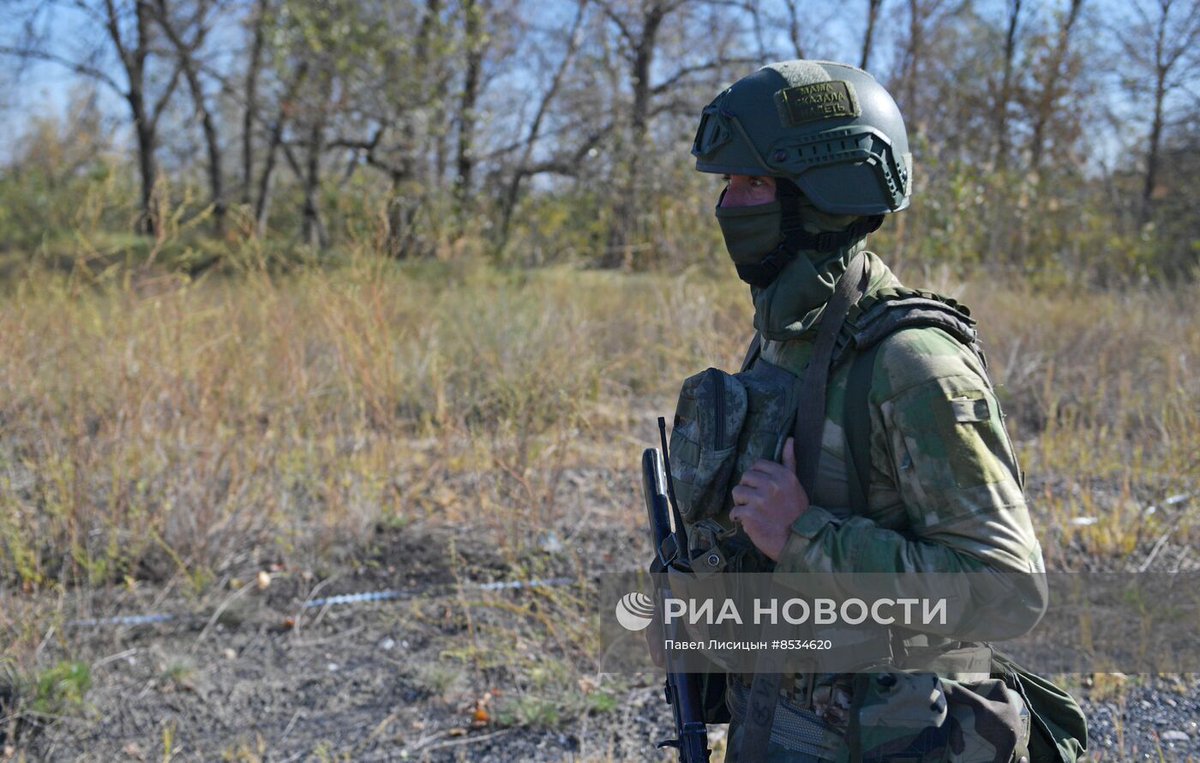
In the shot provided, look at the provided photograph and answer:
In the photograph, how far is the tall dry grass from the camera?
14.9 feet

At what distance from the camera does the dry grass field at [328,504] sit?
11.8 feet

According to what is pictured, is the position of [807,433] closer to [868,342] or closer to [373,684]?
[868,342]

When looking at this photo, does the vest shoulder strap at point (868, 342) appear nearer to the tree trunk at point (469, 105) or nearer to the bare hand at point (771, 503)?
the bare hand at point (771, 503)

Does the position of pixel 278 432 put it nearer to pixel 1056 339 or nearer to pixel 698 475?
pixel 698 475

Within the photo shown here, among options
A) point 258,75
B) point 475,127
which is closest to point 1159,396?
point 475,127

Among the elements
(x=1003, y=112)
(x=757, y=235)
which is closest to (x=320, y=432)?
(x=757, y=235)

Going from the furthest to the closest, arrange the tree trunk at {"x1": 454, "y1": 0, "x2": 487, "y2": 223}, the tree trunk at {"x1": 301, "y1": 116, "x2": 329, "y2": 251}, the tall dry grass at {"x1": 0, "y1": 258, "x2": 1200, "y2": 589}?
the tree trunk at {"x1": 301, "y1": 116, "x2": 329, "y2": 251}, the tree trunk at {"x1": 454, "y1": 0, "x2": 487, "y2": 223}, the tall dry grass at {"x1": 0, "y1": 258, "x2": 1200, "y2": 589}

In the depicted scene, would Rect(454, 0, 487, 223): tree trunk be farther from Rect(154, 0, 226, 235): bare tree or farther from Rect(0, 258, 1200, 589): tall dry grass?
Rect(0, 258, 1200, 589): tall dry grass

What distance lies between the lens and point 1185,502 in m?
4.49

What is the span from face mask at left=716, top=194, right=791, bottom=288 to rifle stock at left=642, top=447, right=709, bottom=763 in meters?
0.50

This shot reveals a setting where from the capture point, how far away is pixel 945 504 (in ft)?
4.82

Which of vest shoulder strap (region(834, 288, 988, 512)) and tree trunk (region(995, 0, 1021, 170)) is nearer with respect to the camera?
vest shoulder strap (region(834, 288, 988, 512))

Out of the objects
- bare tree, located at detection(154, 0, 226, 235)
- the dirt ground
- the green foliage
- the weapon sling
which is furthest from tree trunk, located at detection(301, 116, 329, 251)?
the weapon sling

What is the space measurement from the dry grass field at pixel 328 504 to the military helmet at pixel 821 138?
7.01 ft
